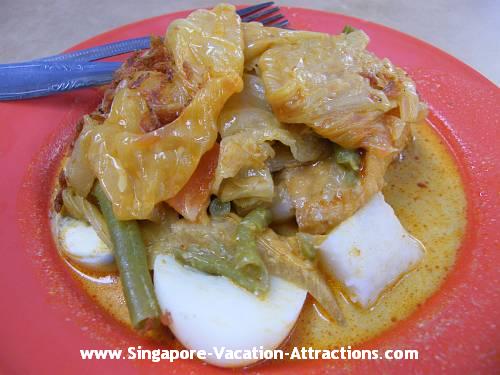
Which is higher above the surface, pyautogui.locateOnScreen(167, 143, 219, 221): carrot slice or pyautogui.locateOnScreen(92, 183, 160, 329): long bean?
pyautogui.locateOnScreen(167, 143, 219, 221): carrot slice

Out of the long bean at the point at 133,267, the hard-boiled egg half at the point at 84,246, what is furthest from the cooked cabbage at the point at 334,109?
the hard-boiled egg half at the point at 84,246

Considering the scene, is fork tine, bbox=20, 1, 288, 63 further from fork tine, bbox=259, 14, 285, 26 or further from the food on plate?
the food on plate

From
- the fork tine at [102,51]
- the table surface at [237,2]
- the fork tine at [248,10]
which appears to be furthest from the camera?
the table surface at [237,2]

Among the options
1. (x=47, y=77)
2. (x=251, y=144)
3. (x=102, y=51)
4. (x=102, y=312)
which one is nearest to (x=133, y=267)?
(x=102, y=312)

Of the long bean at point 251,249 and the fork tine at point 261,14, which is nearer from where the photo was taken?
the long bean at point 251,249

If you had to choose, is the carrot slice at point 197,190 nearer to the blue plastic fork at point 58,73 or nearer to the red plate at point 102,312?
the red plate at point 102,312

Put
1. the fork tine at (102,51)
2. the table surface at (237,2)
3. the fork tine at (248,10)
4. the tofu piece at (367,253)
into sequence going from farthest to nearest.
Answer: the table surface at (237,2) < the fork tine at (248,10) < the fork tine at (102,51) < the tofu piece at (367,253)

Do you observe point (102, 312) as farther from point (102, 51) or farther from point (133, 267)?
point (102, 51)

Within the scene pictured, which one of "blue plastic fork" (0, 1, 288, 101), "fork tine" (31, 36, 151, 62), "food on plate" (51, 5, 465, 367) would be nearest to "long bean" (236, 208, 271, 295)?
"food on plate" (51, 5, 465, 367)

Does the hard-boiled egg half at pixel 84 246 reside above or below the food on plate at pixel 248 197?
below

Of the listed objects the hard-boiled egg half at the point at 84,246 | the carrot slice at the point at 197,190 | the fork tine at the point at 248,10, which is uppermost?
the fork tine at the point at 248,10
